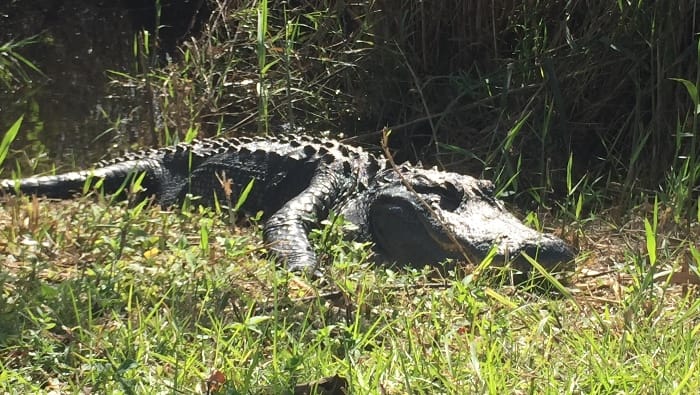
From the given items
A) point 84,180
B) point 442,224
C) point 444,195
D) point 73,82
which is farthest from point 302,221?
point 73,82

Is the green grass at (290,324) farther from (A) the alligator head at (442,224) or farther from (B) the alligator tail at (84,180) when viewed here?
(B) the alligator tail at (84,180)

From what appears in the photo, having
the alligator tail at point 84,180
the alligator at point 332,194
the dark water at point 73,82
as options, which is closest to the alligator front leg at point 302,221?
the alligator at point 332,194

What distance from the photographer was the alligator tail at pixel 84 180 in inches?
179

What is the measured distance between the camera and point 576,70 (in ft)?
15.5

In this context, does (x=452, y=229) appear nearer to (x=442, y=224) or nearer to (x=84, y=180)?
(x=442, y=224)

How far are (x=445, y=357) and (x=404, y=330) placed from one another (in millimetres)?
281

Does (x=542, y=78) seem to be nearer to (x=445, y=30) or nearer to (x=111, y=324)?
(x=445, y=30)

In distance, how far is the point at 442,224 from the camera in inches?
139

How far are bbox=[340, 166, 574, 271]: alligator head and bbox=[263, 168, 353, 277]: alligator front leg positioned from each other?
14cm

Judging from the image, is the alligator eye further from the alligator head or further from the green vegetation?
the green vegetation

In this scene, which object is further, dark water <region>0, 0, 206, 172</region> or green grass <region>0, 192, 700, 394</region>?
dark water <region>0, 0, 206, 172</region>

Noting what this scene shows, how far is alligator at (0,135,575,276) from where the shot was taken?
356cm

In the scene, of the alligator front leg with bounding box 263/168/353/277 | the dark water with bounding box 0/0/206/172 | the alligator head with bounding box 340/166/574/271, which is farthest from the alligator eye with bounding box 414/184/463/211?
the dark water with bounding box 0/0/206/172

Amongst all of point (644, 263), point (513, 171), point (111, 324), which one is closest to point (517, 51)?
point (513, 171)
